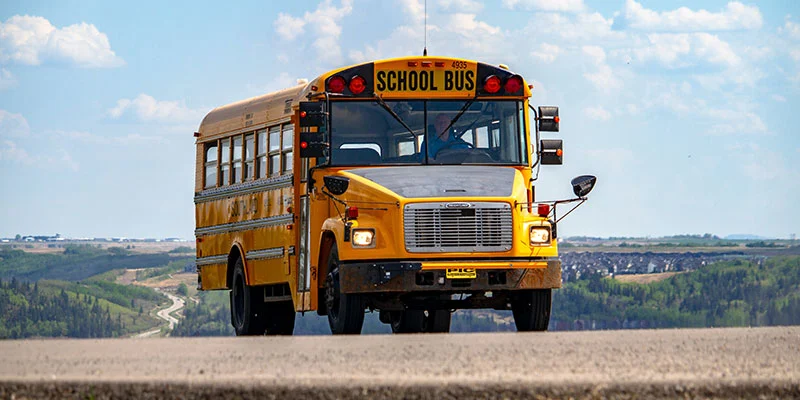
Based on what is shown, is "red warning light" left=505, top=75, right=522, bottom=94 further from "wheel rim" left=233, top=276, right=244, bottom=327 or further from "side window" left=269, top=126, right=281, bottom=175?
"wheel rim" left=233, top=276, right=244, bottom=327

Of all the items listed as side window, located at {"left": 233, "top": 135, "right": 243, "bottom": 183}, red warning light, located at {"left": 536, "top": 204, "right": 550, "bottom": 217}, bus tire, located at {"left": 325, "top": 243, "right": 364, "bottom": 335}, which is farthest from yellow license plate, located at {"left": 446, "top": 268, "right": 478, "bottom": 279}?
side window, located at {"left": 233, "top": 135, "right": 243, "bottom": 183}

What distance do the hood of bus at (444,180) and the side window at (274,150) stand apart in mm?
2002

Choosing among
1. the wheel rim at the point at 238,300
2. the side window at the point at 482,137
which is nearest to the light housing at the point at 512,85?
the side window at the point at 482,137

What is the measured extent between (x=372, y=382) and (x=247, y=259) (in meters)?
10.9

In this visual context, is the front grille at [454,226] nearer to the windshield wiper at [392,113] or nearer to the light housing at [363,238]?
the light housing at [363,238]

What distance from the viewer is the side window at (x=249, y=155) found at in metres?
18.2

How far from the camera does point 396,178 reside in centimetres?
1473

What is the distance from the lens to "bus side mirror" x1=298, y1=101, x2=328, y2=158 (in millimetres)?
15148

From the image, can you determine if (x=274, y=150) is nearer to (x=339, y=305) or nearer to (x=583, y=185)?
(x=339, y=305)

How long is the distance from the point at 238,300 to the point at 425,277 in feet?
17.8

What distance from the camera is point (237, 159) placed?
1886 cm

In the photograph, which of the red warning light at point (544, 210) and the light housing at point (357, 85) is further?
the light housing at point (357, 85)

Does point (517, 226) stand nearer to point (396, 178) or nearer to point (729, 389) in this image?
point (396, 178)

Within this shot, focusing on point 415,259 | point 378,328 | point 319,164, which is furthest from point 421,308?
point 378,328
